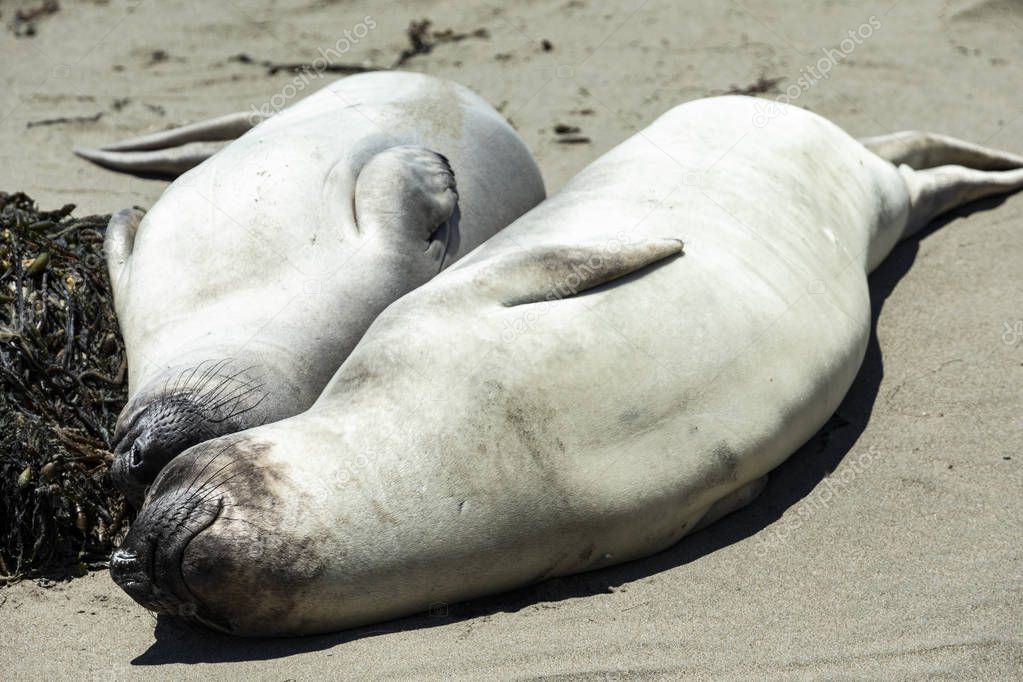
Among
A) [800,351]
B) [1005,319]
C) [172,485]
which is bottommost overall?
[1005,319]

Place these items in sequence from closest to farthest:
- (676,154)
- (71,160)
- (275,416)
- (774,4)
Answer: (275,416) → (676,154) → (71,160) → (774,4)

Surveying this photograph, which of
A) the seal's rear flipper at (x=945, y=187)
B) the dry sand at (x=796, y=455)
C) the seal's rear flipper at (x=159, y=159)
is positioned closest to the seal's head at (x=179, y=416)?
the dry sand at (x=796, y=455)

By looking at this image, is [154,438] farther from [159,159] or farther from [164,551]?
[159,159]

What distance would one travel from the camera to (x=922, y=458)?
4.16 m

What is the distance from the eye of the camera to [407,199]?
4.57 metres

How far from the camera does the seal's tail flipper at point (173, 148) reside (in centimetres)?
627

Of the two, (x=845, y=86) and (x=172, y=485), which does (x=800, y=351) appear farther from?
(x=845, y=86)

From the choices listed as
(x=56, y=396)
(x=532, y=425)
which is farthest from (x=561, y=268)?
(x=56, y=396)

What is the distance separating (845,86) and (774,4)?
1067 mm

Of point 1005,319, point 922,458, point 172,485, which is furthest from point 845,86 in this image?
point 172,485

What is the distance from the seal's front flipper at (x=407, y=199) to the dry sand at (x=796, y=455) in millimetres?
1469

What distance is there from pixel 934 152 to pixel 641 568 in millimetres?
3058

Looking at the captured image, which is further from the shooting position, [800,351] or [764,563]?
[800,351]

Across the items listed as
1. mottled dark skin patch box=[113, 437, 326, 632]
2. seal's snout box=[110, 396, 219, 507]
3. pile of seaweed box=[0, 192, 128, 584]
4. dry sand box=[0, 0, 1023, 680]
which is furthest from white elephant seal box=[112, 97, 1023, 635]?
pile of seaweed box=[0, 192, 128, 584]
